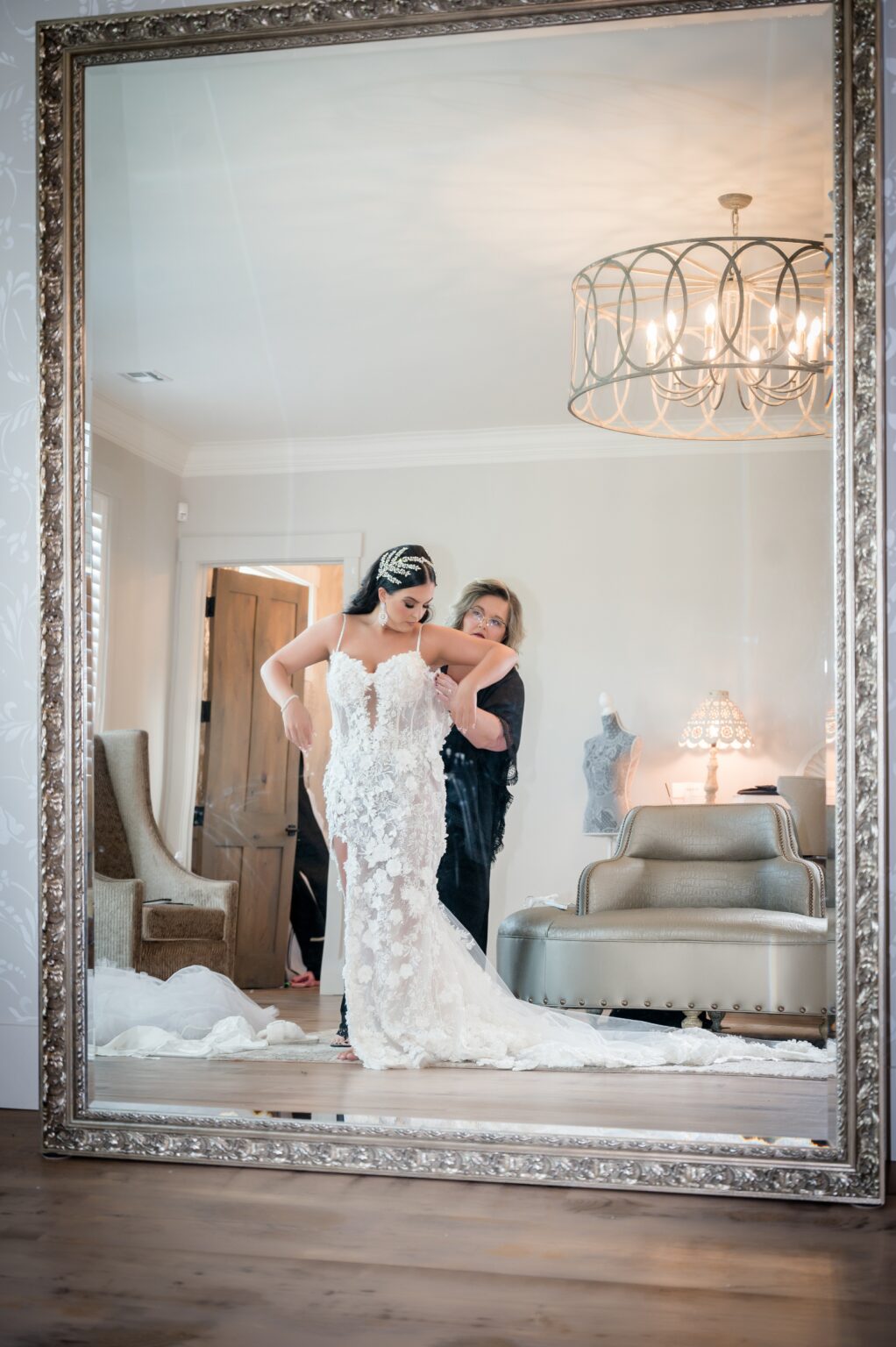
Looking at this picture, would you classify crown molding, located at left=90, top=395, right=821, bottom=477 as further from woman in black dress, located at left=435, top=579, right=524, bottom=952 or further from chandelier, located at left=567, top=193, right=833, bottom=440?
woman in black dress, located at left=435, top=579, right=524, bottom=952

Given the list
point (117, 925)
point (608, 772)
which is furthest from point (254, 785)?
point (608, 772)

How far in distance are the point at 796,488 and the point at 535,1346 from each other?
5.16 feet

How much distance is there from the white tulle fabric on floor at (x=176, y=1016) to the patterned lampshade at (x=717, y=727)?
101 centimetres

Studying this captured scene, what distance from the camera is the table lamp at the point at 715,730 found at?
2.43 m

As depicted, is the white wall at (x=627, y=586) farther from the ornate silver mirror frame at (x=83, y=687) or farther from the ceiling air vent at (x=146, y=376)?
the ceiling air vent at (x=146, y=376)

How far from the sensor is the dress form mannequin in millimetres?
2500

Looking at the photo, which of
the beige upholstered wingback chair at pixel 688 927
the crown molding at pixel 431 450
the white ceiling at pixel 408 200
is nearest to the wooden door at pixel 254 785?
the crown molding at pixel 431 450

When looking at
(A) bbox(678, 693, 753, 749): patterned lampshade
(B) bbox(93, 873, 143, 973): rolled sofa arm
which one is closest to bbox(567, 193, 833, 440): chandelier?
(A) bbox(678, 693, 753, 749): patterned lampshade

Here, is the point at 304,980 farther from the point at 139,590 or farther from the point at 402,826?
the point at 139,590

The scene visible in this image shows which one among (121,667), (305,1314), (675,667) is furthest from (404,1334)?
(121,667)

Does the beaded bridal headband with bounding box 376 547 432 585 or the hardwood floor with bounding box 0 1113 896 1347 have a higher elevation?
the beaded bridal headband with bounding box 376 547 432 585

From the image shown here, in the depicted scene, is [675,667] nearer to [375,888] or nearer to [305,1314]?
[375,888]

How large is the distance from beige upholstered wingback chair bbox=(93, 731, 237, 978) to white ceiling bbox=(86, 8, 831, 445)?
0.83 meters

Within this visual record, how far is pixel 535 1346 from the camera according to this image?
1.71 m
